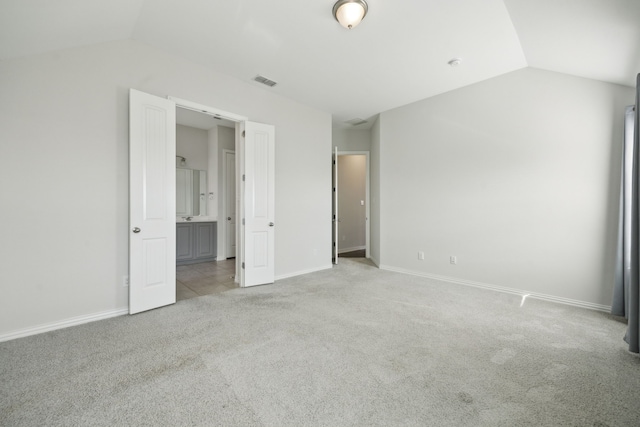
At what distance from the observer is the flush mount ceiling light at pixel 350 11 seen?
2193 mm

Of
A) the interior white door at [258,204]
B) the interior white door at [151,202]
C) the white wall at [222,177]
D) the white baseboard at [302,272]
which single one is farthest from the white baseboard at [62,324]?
the white wall at [222,177]

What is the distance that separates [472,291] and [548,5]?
10.5 ft

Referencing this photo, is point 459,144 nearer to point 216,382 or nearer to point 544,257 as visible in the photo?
point 544,257

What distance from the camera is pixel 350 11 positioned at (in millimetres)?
2230

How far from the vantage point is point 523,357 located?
6.54 feet

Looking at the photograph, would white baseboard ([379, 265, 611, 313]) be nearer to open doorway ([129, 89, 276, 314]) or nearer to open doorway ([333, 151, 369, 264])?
open doorway ([333, 151, 369, 264])

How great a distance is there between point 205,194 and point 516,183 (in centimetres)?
572

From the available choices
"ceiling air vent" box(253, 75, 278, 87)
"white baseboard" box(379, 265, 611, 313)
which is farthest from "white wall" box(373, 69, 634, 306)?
"ceiling air vent" box(253, 75, 278, 87)

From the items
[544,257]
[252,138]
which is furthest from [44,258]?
[544,257]

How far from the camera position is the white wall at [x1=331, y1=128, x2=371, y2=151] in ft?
19.5

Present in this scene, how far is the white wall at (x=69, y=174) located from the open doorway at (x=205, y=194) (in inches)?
87.7

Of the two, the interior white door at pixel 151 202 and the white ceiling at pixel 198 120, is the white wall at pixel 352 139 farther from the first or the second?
the interior white door at pixel 151 202

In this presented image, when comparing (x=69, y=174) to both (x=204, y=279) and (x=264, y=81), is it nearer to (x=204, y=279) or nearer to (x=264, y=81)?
(x=204, y=279)

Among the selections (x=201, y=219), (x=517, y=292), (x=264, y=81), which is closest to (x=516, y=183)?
(x=517, y=292)
